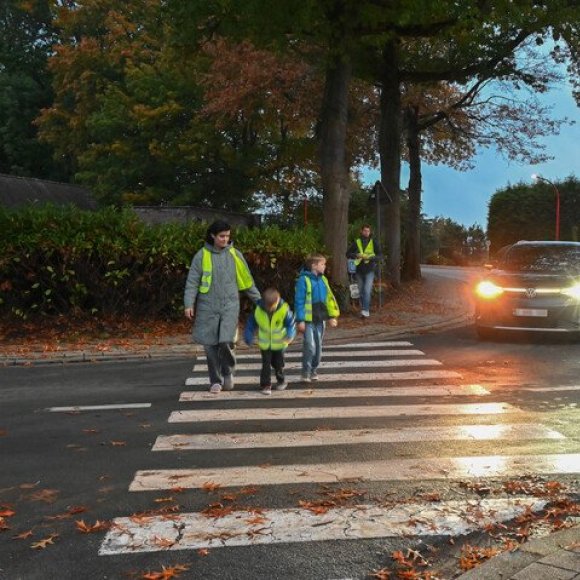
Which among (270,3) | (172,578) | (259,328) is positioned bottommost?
(172,578)

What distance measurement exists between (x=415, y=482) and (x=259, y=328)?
343cm

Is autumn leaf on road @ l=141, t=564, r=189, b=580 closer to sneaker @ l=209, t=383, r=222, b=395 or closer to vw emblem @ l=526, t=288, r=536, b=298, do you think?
sneaker @ l=209, t=383, r=222, b=395

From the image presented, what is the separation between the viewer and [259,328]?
7.90 meters

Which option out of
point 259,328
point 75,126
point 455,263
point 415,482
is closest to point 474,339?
point 259,328

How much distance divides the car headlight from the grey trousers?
5.51 meters

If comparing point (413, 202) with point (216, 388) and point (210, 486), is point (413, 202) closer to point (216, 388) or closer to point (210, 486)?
point (216, 388)

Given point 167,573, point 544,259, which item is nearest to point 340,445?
point 167,573

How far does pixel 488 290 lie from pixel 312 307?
455cm

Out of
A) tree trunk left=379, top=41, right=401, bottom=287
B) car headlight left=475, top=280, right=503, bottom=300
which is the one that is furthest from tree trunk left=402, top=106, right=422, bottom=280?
car headlight left=475, top=280, right=503, bottom=300

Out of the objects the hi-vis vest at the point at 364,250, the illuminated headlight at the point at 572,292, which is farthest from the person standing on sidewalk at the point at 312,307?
the hi-vis vest at the point at 364,250

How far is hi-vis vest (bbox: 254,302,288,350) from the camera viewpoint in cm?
781

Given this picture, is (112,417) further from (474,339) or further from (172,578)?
(474,339)

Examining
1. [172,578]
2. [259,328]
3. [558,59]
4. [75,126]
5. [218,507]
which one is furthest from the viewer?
[75,126]

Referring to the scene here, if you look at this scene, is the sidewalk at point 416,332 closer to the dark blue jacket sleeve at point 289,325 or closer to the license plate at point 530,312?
the license plate at point 530,312
